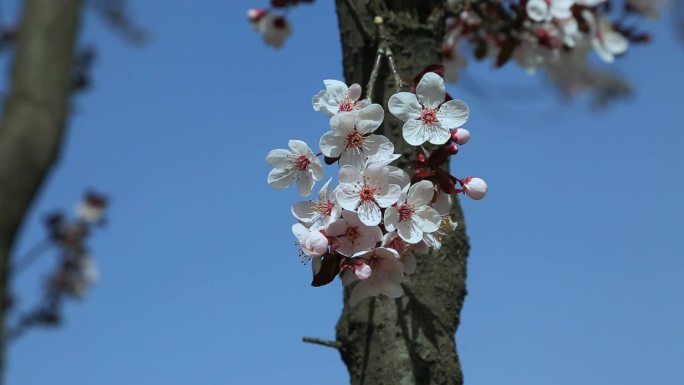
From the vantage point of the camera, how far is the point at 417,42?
5.49 feet

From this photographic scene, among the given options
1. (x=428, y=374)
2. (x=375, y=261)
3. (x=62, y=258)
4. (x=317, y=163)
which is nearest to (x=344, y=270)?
(x=375, y=261)

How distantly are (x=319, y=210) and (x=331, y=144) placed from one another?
97mm

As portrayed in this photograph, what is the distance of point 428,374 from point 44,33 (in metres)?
0.80

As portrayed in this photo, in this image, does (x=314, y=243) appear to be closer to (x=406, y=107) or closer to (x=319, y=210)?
(x=319, y=210)

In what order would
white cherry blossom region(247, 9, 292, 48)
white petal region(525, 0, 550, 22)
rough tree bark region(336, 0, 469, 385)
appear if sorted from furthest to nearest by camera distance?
white cherry blossom region(247, 9, 292, 48)
white petal region(525, 0, 550, 22)
rough tree bark region(336, 0, 469, 385)

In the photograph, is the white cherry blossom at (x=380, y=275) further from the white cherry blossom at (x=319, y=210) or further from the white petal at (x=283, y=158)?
the white petal at (x=283, y=158)

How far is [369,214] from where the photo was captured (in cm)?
121

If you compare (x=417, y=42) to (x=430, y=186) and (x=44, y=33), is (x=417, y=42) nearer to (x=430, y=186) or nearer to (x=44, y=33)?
(x=430, y=186)

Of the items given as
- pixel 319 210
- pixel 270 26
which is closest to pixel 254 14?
pixel 270 26

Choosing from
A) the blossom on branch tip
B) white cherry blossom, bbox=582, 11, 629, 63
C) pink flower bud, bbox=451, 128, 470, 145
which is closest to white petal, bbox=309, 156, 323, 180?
the blossom on branch tip

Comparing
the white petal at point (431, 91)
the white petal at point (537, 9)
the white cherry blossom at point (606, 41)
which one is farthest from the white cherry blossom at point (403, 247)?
the white cherry blossom at point (606, 41)

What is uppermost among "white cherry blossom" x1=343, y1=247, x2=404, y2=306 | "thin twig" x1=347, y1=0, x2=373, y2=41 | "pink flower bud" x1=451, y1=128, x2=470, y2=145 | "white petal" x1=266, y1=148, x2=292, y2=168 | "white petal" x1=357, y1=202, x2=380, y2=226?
"thin twig" x1=347, y1=0, x2=373, y2=41

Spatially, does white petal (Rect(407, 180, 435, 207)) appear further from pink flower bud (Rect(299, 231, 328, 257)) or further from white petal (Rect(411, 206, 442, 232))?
pink flower bud (Rect(299, 231, 328, 257))

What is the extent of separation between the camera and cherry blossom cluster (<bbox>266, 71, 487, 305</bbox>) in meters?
1.22
